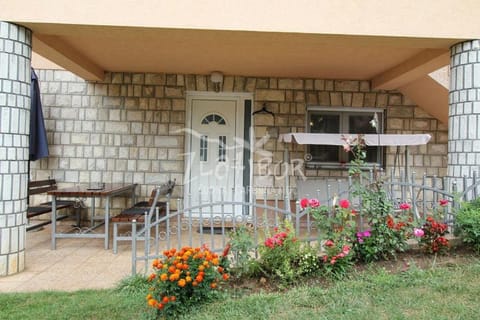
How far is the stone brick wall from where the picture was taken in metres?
6.95

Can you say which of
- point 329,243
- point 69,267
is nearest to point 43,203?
point 69,267

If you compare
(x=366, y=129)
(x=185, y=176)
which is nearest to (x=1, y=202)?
(x=185, y=176)

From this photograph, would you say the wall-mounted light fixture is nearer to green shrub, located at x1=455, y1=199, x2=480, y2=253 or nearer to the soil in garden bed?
the soil in garden bed

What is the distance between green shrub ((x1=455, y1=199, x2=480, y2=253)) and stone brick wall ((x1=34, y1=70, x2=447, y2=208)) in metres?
3.31

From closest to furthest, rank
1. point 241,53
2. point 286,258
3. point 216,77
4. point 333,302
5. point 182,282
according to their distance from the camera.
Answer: point 182,282 < point 333,302 < point 286,258 < point 241,53 < point 216,77

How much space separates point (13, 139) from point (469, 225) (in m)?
4.74

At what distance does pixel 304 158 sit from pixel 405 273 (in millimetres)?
3771

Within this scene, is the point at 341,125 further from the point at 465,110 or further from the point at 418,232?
the point at 418,232

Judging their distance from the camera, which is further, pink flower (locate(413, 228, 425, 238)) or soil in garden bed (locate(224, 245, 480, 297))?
pink flower (locate(413, 228, 425, 238))

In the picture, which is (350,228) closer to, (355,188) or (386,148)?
(355,188)

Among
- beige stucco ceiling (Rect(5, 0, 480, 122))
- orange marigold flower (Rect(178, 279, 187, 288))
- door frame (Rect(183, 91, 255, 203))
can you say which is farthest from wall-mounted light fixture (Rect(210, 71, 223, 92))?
orange marigold flower (Rect(178, 279, 187, 288))

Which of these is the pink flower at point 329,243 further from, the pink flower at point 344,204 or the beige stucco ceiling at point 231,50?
the beige stucco ceiling at point 231,50

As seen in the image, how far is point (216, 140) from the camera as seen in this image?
7230mm

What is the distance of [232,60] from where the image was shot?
5984 millimetres
